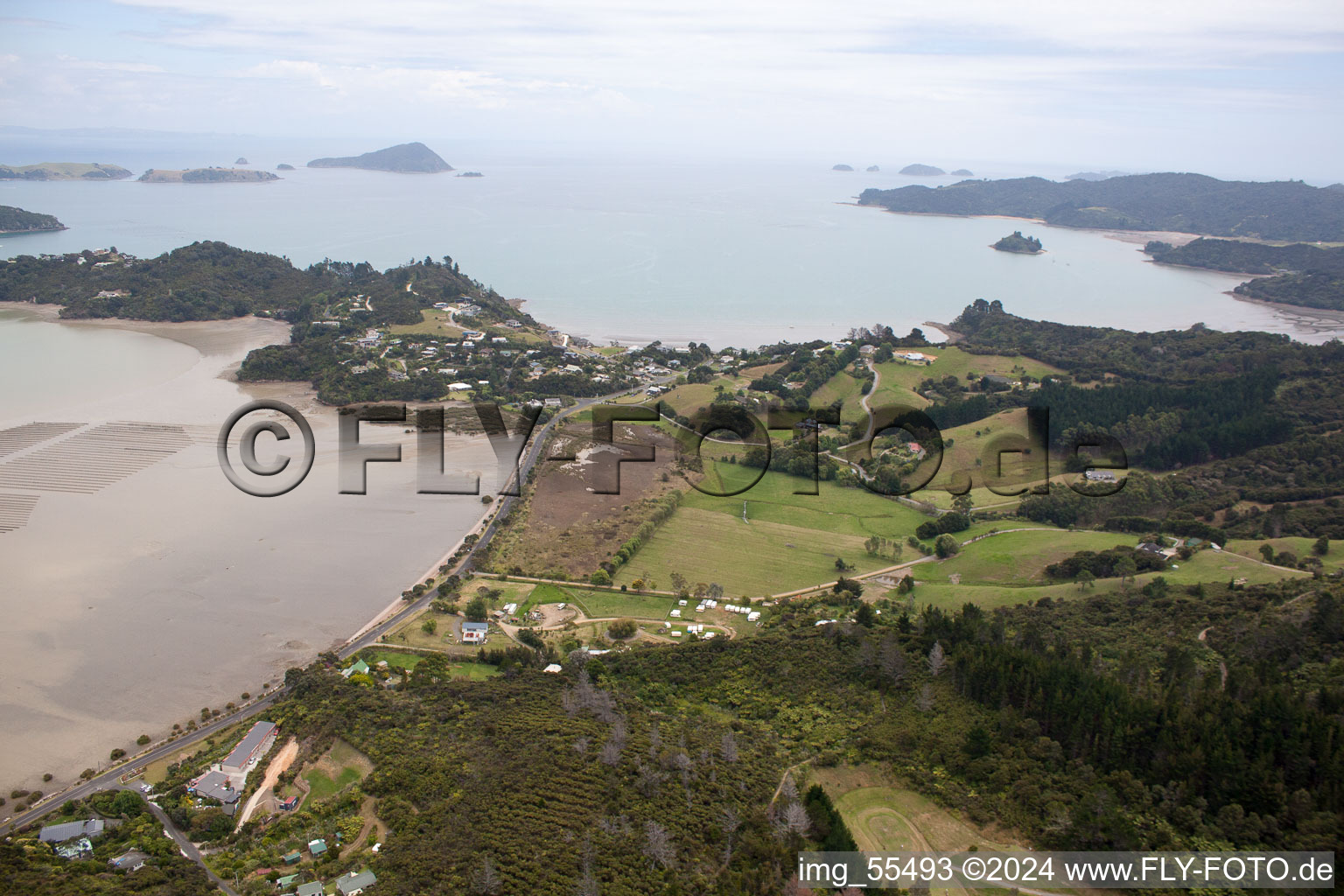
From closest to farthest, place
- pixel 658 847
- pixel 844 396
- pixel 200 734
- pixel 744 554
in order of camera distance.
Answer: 1. pixel 658 847
2. pixel 200 734
3. pixel 744 554
4. pixel 844 396

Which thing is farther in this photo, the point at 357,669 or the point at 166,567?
the point at 166,567

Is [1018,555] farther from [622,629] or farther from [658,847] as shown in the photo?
[658,847]

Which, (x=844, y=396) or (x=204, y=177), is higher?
(x=204, y=177)

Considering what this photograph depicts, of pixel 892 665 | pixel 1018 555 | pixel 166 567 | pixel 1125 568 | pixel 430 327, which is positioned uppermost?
pixel 430 327

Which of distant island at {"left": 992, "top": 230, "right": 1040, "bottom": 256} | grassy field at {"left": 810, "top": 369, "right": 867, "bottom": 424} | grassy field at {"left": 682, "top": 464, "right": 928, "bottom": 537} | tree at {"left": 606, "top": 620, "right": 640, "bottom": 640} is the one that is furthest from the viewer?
distant island at {"left": 992, "top": 230, "right": 1040, "bottom": 256}

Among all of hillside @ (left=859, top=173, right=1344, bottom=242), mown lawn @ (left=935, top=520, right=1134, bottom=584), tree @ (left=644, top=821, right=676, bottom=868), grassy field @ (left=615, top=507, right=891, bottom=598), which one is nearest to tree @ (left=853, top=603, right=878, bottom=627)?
grassy field @ (left=615, top=507, right=891, bottom=598)

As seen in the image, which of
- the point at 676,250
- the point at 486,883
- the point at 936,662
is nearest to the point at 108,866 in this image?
the point at 486,883

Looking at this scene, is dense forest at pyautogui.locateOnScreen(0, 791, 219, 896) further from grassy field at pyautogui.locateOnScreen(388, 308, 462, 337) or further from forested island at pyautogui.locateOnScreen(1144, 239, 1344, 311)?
forested island at pyautogui.locateOnScreen(1144, 239, 1344, 311)
